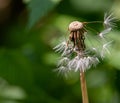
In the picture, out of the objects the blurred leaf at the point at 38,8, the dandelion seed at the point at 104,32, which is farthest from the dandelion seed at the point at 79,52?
the blurred leaf at the point at 38,8

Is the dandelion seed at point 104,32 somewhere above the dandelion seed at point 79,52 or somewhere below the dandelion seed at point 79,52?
above

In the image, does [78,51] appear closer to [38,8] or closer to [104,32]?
[104,32]

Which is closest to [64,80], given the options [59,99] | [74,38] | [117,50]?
[59,99]

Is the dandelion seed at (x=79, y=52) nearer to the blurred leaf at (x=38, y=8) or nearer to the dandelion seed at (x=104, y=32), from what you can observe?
the dandelion seed at (x=104, y=32)

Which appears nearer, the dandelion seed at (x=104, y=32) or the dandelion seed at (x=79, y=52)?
the dandelion seed at (x=79, y=52)

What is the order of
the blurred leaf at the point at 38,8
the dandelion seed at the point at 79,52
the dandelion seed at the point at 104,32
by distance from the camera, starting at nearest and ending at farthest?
the dandelion seed at the point at 79,52, the dandelion seed at the point at 104,32, the blurred leaf at the point at 38,8

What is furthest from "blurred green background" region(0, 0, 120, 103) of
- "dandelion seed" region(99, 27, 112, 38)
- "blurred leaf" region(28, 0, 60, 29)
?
"dandelion seed" region(99, 27, 112, 38)

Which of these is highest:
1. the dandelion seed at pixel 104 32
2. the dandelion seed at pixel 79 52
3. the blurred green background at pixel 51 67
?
the blurred green background at pixel 51 67

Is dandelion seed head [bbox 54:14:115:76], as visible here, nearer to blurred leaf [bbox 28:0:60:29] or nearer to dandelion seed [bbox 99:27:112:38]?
dandelion seed [bbox 99:27:112:38]
